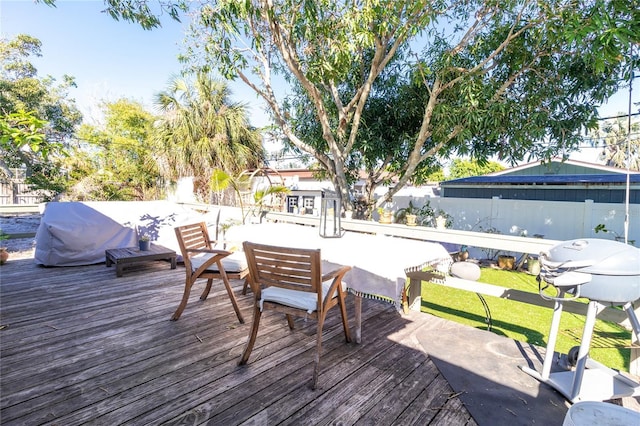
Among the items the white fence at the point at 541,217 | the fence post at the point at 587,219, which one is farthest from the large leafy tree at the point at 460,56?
the fence post at the point at 587,219

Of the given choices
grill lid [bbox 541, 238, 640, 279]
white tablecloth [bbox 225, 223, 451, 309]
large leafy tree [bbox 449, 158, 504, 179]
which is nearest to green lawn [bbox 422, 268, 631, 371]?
white tablecloth [bbox 225, 223, 451, 309]

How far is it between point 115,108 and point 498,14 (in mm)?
11369

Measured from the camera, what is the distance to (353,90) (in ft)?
21.1

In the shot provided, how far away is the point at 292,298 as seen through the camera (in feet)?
6.20

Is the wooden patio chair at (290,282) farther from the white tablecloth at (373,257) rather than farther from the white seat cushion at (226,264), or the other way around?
the white seat cushion at (226,264)

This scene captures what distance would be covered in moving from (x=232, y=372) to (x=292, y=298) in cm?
59

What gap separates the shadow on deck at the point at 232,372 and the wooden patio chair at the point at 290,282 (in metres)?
0.23

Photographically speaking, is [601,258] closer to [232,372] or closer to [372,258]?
[372,258]

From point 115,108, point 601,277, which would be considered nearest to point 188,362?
point 601,277

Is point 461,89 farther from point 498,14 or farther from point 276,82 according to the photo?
point 276,82

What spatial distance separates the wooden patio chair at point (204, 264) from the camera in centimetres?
257

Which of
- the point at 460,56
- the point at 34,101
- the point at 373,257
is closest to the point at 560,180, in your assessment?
the point at 460,56

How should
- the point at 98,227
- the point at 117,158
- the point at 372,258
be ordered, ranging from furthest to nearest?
the point at 117,158
the point at 98,227
the point at 372,258

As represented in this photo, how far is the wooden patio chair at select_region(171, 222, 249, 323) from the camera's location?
2566mm
